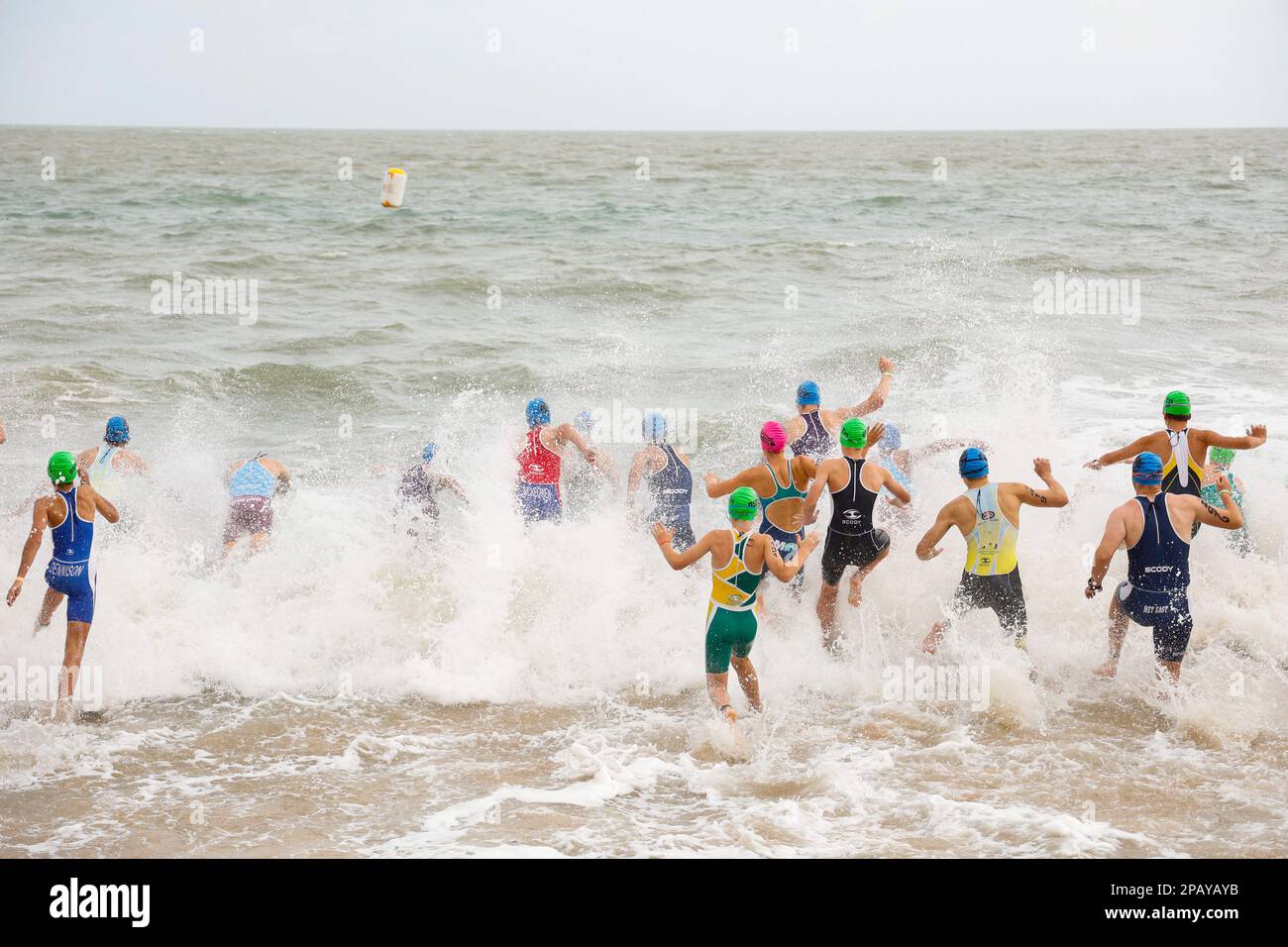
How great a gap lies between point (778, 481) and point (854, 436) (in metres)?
0.71

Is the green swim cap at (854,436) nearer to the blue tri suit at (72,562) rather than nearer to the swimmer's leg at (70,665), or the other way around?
the blue tri suit at (72,562)

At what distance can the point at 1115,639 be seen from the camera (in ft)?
25.5

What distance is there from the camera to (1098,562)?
7.29m

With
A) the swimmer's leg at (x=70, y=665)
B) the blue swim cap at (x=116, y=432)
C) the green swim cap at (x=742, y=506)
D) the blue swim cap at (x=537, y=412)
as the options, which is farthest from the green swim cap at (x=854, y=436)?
the blue swim cap at (x=116, y=432)

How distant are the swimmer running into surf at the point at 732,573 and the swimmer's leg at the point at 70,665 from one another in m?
4.14

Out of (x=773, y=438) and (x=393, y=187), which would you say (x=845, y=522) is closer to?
Result: (x=773, y=438)

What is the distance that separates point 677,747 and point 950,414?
7.94 metres

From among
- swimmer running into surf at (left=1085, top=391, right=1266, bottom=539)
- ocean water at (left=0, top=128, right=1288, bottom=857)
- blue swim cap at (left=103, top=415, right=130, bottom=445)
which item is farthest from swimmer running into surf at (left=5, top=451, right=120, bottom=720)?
swimmer running into surf at (left=1085, top=391, right=1266, bottom=539)

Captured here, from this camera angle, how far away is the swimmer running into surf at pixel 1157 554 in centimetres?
727

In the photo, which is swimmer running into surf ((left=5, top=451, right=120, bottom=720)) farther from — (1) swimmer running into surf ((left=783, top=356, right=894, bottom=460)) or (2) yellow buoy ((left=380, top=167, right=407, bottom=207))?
(2) yellow buoy ((left=380, top=167, right=407, bottom=207))

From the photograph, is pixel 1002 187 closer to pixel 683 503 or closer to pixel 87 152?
pixel 683 503
